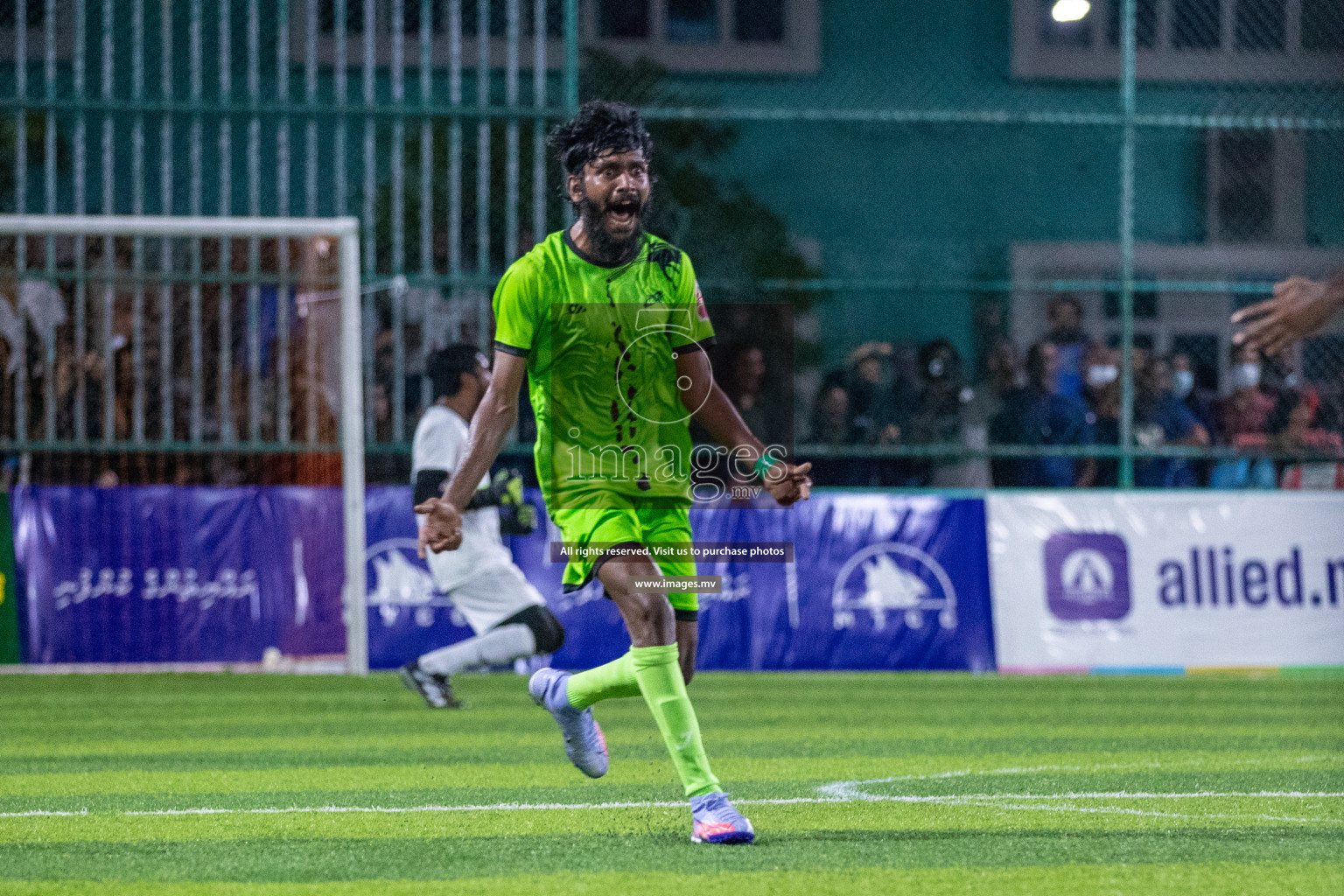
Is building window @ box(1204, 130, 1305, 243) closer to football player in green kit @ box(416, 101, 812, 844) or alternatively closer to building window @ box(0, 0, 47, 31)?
building window @ box(0, 0, 47, 31)

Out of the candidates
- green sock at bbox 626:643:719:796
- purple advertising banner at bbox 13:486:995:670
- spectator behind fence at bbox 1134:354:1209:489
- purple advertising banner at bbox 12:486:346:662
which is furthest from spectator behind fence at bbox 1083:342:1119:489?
green sock at bbox 626:643:719:796

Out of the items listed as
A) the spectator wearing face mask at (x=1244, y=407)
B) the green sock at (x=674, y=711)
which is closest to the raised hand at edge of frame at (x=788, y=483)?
the green sock at (x=674, y=711)

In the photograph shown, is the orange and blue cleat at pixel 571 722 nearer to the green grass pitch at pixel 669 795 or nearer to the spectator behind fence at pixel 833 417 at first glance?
the green grass pitch at pixel 669 795

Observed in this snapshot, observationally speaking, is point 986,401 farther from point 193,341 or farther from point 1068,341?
point 193,341

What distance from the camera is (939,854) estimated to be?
5117mm

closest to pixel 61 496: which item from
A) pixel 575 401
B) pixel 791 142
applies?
pixel 791 142

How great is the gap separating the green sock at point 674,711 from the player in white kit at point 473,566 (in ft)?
15.4

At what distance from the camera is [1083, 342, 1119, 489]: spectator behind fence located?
1415cm

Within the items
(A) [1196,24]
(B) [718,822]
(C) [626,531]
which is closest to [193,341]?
(A) [1196,24]

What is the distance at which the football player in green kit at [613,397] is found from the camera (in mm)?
5523

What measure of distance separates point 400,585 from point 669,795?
6861 millimetres

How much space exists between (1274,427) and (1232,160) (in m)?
3.10

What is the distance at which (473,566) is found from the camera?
34.7 feet

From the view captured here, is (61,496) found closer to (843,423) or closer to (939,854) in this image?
(843,423)
